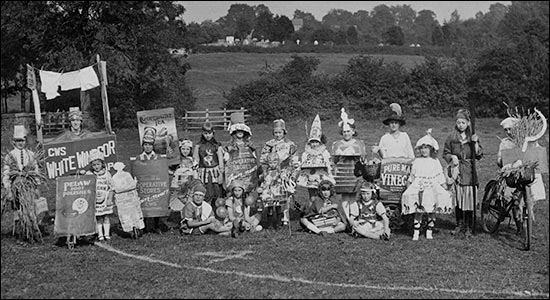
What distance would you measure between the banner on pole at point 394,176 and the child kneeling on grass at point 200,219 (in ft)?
8.26

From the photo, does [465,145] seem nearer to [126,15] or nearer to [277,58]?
[126,15]

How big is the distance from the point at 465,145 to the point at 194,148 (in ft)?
14.3

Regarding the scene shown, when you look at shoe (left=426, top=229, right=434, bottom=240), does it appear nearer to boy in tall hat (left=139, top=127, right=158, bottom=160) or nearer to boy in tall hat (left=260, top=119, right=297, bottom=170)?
boy in tall hat (left=260, top=119, right=297, bottom=170)

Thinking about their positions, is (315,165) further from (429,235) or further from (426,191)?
(429,235)

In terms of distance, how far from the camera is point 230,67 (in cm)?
4834

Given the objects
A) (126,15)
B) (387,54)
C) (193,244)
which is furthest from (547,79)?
(193,244)

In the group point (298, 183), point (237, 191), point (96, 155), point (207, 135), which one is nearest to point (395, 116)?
point (298, 183)

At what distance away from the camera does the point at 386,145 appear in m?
10.9

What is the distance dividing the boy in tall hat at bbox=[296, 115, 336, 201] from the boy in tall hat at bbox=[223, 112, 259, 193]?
802mm

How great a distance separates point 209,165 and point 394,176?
3.01m

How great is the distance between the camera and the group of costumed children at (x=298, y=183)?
10.3 metres

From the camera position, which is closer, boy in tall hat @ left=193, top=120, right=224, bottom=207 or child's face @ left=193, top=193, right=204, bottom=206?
child's face @ left=193, top=193, right=204, bottom=206

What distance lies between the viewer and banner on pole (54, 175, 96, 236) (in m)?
9.86

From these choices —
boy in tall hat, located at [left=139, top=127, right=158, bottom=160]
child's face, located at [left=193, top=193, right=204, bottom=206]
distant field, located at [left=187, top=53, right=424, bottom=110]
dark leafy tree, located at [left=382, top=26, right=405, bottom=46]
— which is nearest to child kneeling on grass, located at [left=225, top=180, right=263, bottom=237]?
child's face, located at [left=193, top=193, right=204, bottom=206]
